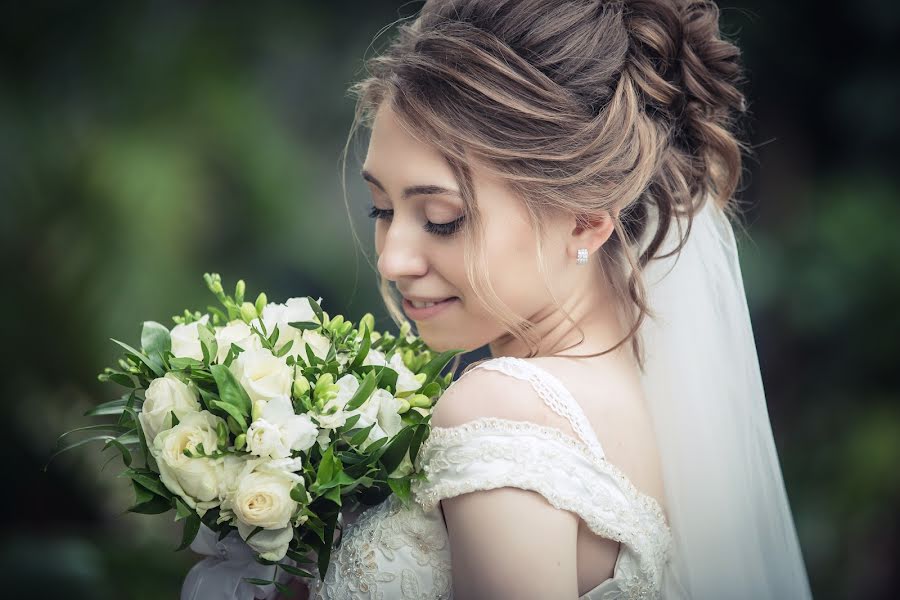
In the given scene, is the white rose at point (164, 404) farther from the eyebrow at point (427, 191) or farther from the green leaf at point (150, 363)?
the eyebrow at point (427, 191)

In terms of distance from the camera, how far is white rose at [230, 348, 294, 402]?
1681 millimetres

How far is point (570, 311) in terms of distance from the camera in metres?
1.95

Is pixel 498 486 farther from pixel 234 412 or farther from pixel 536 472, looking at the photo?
pixel 234 412

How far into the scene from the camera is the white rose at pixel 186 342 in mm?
1815

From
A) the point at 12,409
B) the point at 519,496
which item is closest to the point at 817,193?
the point at 519,496

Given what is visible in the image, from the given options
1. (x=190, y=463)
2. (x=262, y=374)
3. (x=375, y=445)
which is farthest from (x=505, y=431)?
(x=190, y=463)

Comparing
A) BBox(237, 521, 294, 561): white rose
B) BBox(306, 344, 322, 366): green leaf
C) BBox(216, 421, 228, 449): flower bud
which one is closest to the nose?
BBox(306, 344, 322, 366): green leaf

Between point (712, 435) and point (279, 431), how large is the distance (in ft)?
3.21

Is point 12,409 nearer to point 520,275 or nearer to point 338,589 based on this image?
point 338,589

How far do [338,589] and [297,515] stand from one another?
9.4 inches

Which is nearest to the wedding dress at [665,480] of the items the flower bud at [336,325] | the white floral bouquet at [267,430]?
the white floral bouquet at [267,430]

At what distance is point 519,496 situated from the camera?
1583 mm

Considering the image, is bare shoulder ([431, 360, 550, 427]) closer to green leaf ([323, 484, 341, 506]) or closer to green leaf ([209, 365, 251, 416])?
green leaf ([323, 484, 341, 506])

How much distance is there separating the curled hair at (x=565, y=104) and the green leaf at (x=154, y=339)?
669mm
